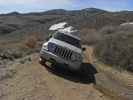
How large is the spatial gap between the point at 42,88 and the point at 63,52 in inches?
154

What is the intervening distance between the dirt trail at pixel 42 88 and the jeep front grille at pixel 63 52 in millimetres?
1065

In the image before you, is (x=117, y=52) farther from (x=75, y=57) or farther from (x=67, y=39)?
(x=75, y=57)

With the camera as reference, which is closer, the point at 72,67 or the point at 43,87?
the point at 43,87

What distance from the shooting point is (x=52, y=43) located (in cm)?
1755

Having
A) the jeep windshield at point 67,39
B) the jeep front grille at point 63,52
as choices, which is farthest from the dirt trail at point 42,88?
the jeep windshield at point 67,39

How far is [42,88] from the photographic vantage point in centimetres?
1351

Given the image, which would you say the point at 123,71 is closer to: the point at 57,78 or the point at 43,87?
the point at 57,78

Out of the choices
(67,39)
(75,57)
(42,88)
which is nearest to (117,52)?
(67,39)

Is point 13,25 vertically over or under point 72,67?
under

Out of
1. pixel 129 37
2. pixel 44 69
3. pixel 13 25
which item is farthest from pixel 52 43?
pixel 13 25

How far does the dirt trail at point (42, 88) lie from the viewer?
12227mm

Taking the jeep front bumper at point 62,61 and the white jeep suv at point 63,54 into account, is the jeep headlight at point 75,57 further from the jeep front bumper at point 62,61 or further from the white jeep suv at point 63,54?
the jeep front bumper at point 62,61

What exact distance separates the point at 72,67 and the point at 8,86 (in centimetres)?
443

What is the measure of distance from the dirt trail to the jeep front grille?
107cm
